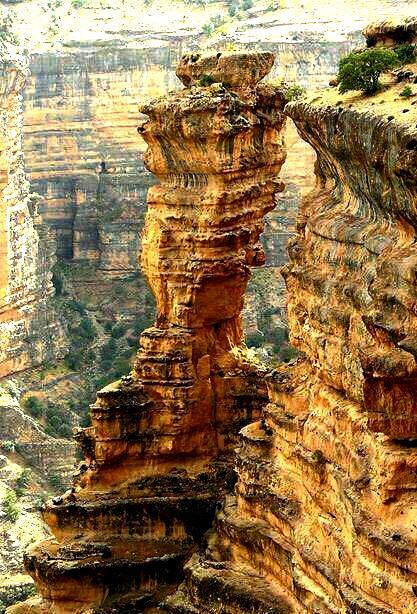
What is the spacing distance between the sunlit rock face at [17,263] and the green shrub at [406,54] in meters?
46.1

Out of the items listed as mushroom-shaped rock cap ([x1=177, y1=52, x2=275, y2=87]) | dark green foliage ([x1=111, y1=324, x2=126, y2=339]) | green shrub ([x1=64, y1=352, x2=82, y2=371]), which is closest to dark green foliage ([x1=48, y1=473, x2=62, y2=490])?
green shrub ([x1=64, y1=352, x2=82, y2=371])

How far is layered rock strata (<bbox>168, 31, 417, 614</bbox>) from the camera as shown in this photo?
3950 centimetres

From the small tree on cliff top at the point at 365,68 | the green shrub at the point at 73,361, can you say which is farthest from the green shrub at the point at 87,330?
the small tree on cliff top at the point at 365,68

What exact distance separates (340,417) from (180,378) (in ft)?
37.9

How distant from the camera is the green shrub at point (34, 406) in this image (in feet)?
292

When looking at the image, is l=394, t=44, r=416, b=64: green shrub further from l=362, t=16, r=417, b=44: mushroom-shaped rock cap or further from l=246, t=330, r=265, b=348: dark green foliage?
l=246, t=330, r=265, b=348: dark green foliage

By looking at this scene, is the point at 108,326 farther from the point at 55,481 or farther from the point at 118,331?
the point at 55,481

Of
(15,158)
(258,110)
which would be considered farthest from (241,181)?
(15,158)

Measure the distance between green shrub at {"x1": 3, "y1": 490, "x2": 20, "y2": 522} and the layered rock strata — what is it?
24.5m

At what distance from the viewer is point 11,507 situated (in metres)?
74.8

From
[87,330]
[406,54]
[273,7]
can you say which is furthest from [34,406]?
[406,54]

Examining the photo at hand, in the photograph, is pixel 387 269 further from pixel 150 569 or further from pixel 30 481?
pixel 30 481

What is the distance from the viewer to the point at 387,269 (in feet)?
131

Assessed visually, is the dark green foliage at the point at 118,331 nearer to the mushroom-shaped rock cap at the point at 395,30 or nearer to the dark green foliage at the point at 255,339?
the dark green foliage at the point at 255,339
